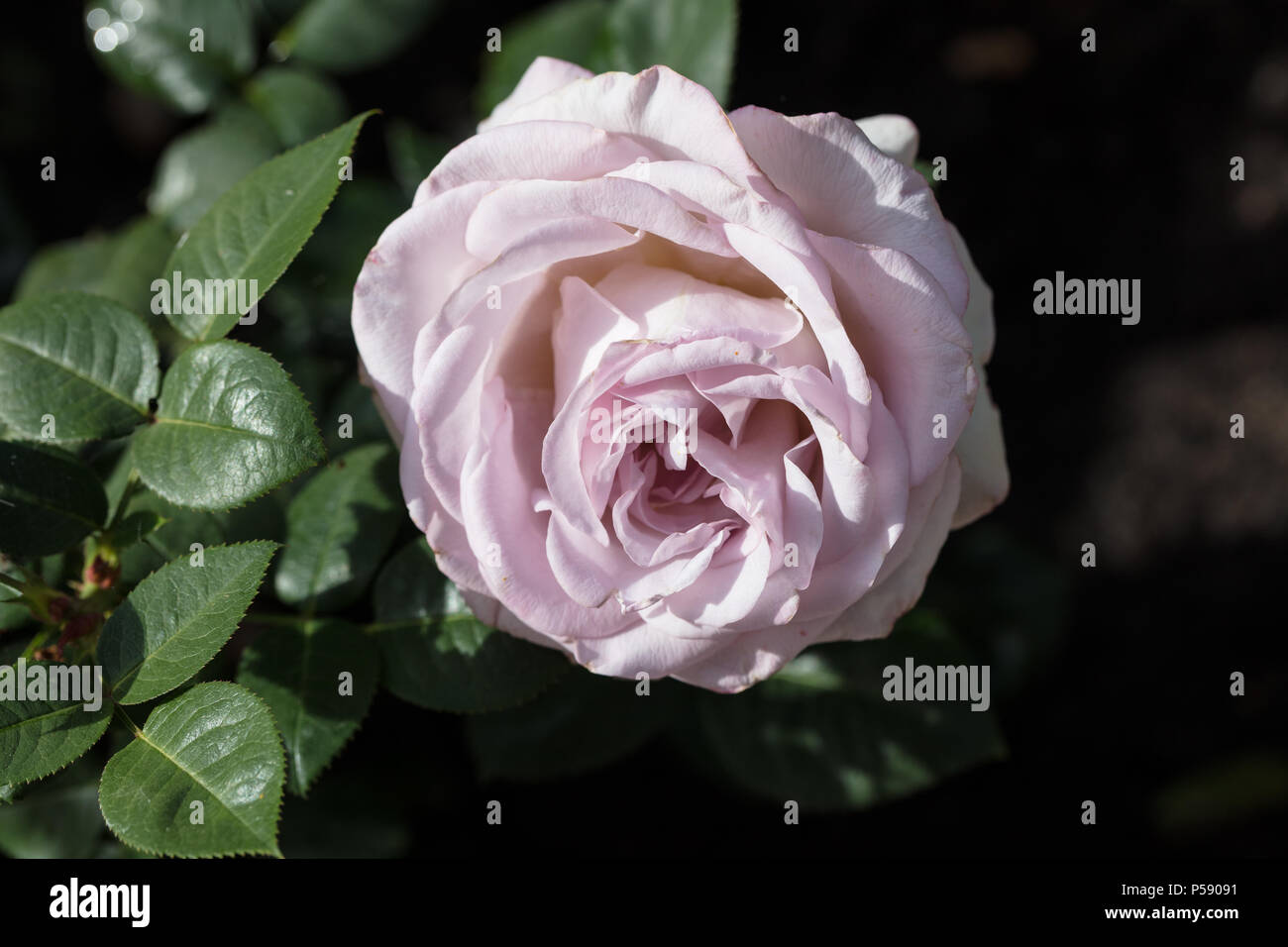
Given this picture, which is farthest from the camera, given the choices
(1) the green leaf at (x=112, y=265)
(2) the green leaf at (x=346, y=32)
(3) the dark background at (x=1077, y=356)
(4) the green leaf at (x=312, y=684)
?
(3) the dark background at (x=1077, y=356)

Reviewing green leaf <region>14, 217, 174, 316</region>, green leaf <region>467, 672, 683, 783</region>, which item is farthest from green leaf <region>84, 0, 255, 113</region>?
green leaf <region>467, 672, 683, 783</region>

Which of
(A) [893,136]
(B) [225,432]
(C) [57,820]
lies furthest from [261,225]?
(C) [57,820]

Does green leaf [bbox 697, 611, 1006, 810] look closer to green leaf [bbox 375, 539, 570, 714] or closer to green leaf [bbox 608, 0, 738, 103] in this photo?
green leaf [bbox 375, 539, 570, 714]

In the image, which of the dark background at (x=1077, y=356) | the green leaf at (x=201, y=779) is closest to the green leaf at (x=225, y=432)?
the green leaf at (x=201, y=779)

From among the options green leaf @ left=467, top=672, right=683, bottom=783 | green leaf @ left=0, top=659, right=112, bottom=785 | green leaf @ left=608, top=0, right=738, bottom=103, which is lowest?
green leaf @ left=467, top=672, right=683, bottom=783

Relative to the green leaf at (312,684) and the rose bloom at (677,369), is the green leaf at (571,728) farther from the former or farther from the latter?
the rose bloom at (677,369)

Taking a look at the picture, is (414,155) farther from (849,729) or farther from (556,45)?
(849,729)
